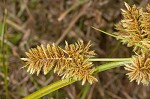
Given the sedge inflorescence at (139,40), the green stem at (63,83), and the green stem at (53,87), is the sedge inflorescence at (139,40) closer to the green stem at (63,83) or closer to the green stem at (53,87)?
the green stem at (63,83)

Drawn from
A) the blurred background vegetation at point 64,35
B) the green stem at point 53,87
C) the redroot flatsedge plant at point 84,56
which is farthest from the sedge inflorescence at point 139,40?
the blurred background vegetation at point 64,35

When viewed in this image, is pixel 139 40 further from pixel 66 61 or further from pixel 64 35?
pixel 64 35

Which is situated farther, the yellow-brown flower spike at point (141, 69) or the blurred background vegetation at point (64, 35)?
the blurred background vegetation at point (64, 35)

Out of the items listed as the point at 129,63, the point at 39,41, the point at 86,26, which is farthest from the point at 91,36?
the point at 129,63

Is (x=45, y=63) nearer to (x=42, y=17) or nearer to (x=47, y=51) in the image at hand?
(x=47, y=51)

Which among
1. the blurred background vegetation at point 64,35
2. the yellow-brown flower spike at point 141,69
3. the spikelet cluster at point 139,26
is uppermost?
the blurred background vegetation at point 64,35

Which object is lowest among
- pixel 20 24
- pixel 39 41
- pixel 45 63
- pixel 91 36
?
pixel 45 63

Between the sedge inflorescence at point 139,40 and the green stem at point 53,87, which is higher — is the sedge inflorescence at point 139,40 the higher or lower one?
the lower one

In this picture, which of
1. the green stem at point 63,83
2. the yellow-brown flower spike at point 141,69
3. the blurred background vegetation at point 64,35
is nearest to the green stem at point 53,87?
the green stem at point 63,83

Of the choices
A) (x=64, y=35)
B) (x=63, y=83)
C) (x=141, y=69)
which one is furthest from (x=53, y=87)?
(x=64, y=35)
